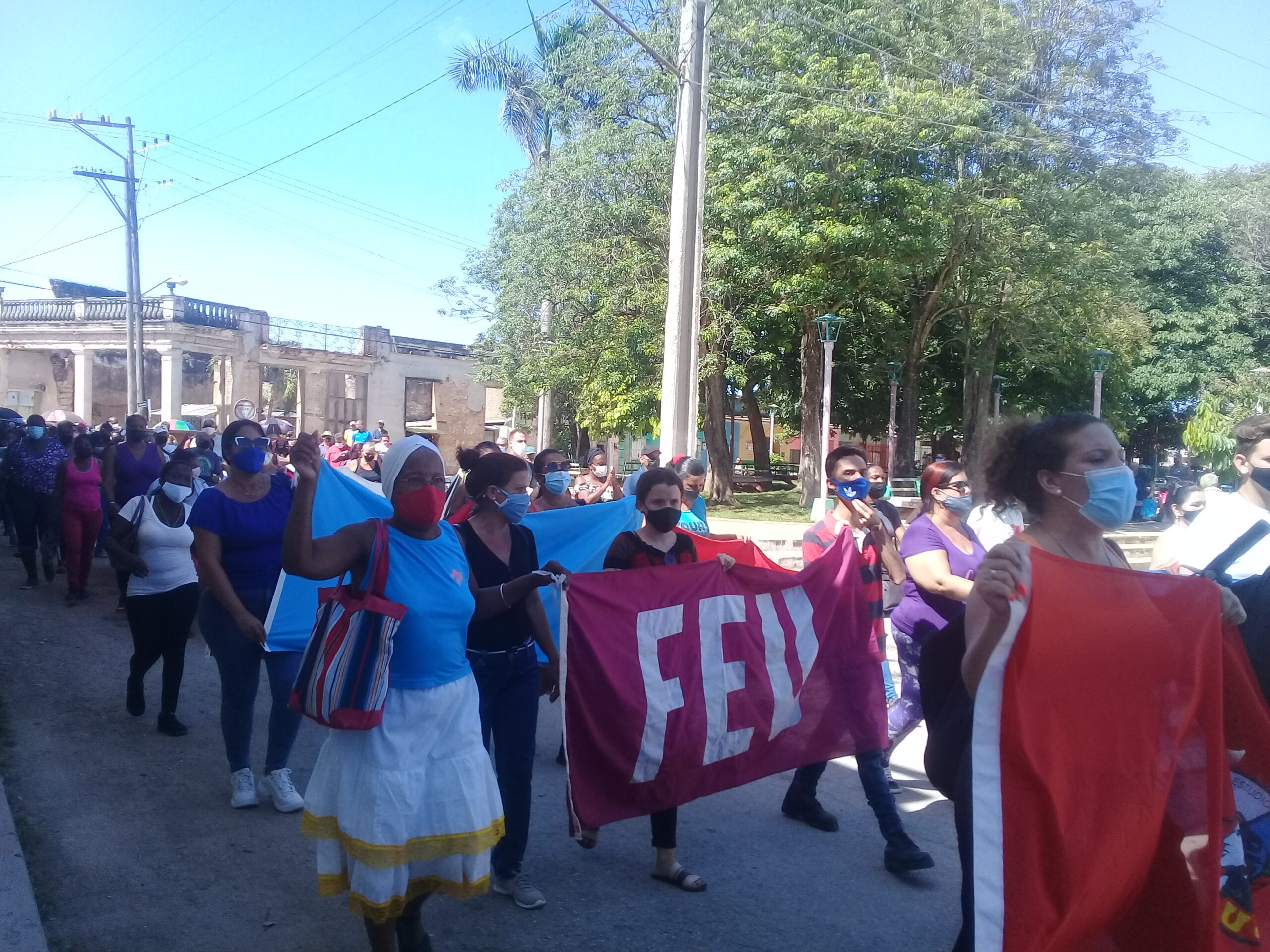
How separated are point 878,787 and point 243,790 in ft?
10.1

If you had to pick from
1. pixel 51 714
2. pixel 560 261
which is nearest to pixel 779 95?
pixel 560 261

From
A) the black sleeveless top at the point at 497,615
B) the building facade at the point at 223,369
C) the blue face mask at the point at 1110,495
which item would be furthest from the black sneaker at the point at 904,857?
the building facade at the point at 223,369

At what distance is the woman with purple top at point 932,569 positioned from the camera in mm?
4836

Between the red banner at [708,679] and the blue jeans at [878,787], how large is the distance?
0.06 meters

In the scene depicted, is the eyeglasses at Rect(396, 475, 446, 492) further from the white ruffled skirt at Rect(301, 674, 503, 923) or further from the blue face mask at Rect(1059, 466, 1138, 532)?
the blue face mask at Rect(1059, 466, 1138, 532)

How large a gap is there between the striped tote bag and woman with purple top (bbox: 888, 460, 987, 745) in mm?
2567

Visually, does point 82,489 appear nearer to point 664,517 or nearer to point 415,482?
point 664,517

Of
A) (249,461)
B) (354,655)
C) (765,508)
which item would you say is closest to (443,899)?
(354,655)

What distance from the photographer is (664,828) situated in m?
4.57

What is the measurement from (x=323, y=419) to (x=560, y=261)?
1929cm

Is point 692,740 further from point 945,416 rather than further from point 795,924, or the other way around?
point 945,416

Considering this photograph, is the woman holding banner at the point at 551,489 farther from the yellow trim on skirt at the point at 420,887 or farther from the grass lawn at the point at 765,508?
the grass lawn at the point at 765,508

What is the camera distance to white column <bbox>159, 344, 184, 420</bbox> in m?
33.5

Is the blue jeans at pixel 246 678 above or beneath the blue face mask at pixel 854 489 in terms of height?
beneath
